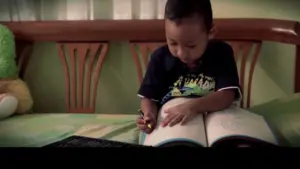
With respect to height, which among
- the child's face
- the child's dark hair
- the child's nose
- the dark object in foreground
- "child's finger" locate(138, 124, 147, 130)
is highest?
the child's dark hair

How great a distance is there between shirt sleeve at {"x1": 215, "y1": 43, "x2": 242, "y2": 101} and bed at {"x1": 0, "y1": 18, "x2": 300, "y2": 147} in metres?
0.10

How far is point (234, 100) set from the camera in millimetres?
819

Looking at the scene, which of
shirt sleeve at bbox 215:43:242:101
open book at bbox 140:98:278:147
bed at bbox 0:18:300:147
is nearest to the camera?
open book at bbox 140:98:278:147

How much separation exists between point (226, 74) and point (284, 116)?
0.43 feet

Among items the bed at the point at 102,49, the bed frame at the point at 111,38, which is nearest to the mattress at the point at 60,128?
the bed at the point at 102,49

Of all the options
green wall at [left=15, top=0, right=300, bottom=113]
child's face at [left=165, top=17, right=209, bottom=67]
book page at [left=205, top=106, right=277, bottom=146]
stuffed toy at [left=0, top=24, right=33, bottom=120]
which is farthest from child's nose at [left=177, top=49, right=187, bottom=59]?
stuffed toy at [left=0, top=24, right=33, bottom=120]

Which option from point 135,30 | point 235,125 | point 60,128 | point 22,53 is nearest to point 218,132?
point 235,125

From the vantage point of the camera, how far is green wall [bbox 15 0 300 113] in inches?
39.6

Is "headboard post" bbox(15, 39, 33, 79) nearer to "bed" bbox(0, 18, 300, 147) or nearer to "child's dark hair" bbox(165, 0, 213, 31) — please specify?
"bed" bbox(0, 18, 300, 147)

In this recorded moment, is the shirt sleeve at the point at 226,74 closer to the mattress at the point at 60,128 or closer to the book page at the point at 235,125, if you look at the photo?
the book page at the point at 235,125

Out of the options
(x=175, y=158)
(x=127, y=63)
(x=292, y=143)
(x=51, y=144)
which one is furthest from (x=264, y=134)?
(x=127, y=63)

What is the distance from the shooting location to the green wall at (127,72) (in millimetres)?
1006

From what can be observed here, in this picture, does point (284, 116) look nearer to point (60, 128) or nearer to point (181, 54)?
Answer: point (181, 54)

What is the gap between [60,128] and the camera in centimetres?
86
